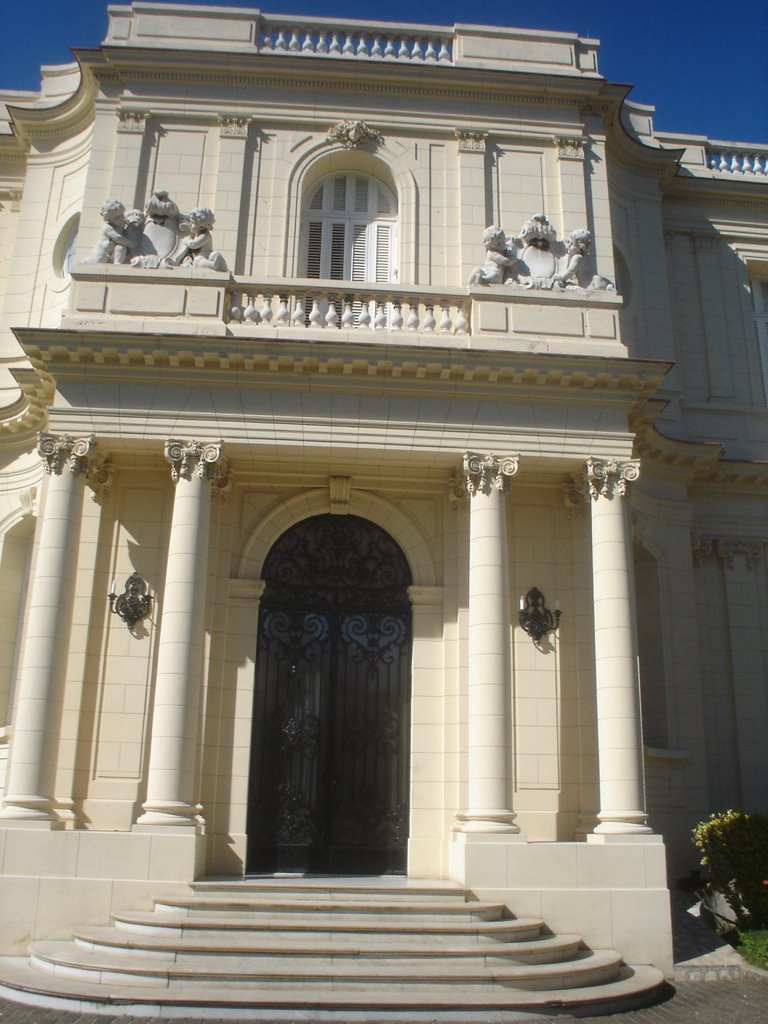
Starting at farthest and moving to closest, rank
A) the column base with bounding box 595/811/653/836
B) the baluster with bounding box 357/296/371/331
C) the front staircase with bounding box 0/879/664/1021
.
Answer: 1. the baluster with bounding box 357/296/371/331
2. the column base with bounding box 595/811/653/836
3. the front staircase with bounding box 0/879/664/1021

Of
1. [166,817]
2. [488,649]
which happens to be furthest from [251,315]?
[166,817]

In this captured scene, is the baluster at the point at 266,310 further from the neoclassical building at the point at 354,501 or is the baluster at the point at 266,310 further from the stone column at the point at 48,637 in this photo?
the stone column at the point at 48,637

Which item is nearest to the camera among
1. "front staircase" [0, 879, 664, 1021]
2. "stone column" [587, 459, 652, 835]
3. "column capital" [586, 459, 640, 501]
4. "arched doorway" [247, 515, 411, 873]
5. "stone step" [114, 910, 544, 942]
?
"front staircase" [0, 879, 664, 1021]

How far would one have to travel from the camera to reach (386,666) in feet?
49.8

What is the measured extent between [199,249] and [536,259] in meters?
5.46

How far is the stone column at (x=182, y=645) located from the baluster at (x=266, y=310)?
7.10 ft

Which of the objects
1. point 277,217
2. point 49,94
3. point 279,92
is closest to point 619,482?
point 277,217

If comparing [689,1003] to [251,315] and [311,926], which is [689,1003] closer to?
[311,926]

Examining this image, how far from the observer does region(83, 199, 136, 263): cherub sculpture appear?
48.1 feet

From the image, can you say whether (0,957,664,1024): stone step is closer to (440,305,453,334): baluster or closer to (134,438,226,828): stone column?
(134,438,226,828): stone column

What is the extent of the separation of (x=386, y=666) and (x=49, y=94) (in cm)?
1399

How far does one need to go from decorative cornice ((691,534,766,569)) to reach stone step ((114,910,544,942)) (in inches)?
380

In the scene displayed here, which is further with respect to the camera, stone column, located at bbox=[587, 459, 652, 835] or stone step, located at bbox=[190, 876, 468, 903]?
stone column, located at bbox=[587, 459, 652, 835]

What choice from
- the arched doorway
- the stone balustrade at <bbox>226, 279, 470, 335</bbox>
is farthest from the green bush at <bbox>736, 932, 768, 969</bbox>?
the stone balustrade at <bbox>226, 279, 470, 335</bbox>
